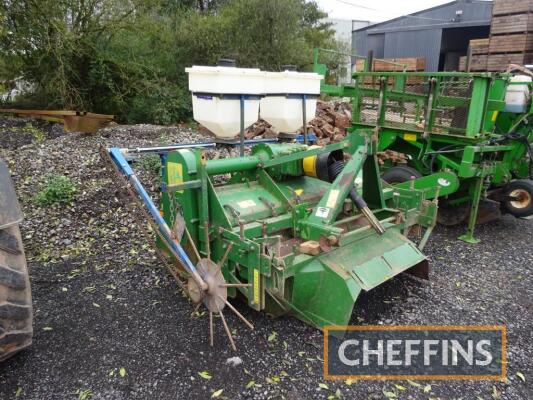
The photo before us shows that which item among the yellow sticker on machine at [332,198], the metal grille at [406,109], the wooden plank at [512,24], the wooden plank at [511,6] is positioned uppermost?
the wooden plank at [511,6]

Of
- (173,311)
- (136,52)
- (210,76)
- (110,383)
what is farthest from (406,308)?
(136,52)

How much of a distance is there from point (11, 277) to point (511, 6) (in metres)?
9.16

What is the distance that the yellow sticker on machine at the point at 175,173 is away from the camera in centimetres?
300

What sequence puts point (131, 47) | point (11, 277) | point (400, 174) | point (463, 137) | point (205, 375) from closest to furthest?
1. point (11, 277)
2. point (205, 375)
3. point (463, 137)
4. point (400, 174)
5. point (131, 47)

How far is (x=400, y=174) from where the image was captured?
16.3ft

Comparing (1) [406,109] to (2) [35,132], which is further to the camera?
(2) [35,132]

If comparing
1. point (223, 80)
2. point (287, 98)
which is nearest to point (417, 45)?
point (287, 98)

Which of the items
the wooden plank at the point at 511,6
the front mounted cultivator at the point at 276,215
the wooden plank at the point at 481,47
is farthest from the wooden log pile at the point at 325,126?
the front mounted cultivator at the point at 276,215

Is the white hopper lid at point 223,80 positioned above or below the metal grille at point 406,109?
above

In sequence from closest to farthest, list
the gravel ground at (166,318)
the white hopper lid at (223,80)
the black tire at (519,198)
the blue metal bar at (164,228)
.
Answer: the gravel ground at (166,318) → the blue metal bar at (164,228) → the white hopper lid at (223,80) → the black tire at (519,198)

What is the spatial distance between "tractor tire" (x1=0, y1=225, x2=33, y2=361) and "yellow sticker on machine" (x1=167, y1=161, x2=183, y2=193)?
1.09 m

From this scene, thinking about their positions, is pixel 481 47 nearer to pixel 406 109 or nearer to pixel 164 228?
pixel 406 109

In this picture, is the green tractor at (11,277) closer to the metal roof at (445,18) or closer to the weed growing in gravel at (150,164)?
the weed growing in gravel at (150,164)

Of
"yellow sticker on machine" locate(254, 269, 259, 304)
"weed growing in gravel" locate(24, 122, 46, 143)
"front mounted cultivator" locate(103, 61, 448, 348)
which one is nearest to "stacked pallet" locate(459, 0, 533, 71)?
"front mounted cultivator" locate(103, 61, 448, 348)
